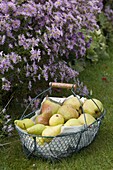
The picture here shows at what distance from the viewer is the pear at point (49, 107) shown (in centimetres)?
308

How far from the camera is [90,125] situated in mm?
2883

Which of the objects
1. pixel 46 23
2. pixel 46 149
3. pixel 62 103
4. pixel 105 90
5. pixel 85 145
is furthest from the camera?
pixel 105 90

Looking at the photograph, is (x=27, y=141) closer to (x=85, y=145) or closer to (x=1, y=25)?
(x=85, y=145)

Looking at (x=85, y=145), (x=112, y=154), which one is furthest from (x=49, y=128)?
(x=112, y=154)

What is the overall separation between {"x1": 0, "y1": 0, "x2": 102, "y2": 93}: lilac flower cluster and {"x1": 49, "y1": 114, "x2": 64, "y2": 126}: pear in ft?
1.76

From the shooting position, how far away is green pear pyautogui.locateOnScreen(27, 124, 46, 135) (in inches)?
111

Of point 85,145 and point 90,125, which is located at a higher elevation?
point 90,125

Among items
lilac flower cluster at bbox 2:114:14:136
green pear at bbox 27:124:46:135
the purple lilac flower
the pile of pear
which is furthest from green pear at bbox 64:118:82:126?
the purple lilac flower

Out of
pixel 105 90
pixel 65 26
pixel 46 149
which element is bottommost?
pixel 105 90

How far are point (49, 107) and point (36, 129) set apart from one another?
31 centimetres

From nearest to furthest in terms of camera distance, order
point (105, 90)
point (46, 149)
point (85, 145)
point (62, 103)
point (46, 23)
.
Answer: point (46, 149) → point (85, 145) → point (62, 103) → point (46, 23) → point (105, 90)

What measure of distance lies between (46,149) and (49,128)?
0.15 meters

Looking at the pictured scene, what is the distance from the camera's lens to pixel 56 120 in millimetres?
2938

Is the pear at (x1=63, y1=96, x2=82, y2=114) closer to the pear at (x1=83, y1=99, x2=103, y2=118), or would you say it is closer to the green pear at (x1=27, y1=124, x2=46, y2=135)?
the pear at (x1=83, y1=99, x2=103, y2=118)
